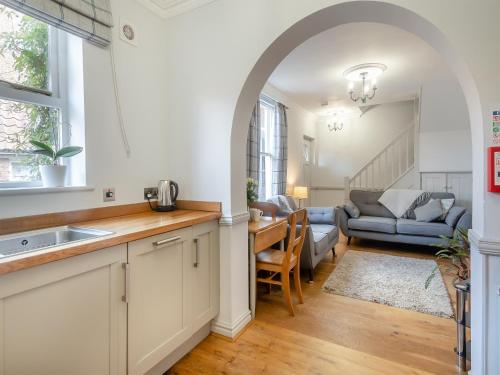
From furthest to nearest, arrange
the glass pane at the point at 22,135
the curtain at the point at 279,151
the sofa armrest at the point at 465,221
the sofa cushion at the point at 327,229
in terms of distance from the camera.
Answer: the curtain at the point at 279,151 < the sofa armrest at the point at 465,221 < the sofa cushion at the point at 327,229 < the glass pane at the point at 22,135

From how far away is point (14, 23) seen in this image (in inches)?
58.6

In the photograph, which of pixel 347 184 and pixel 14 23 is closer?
pixel 14 23

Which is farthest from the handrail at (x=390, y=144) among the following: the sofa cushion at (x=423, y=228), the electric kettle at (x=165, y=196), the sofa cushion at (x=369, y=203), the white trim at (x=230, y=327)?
the electric kettle at (x=165, y=196)

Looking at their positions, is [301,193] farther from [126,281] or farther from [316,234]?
[126,281]

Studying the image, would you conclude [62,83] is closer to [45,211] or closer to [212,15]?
[45,211]

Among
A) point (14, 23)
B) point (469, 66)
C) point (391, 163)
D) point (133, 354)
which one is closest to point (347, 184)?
point (391, 163)

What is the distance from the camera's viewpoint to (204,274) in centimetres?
183

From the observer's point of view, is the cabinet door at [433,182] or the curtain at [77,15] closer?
the curtain at [77,15]

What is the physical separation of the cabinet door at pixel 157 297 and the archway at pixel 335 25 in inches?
22.0

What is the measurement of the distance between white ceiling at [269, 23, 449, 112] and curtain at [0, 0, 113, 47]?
6.67 feet

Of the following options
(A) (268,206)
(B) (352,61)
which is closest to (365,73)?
(B) (352,61)

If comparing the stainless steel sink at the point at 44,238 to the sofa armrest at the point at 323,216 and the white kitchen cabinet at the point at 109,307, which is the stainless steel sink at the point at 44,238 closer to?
the white kitchen cabinet at the point at 109,307

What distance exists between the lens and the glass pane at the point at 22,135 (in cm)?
144

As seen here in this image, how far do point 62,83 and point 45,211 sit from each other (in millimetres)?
824
